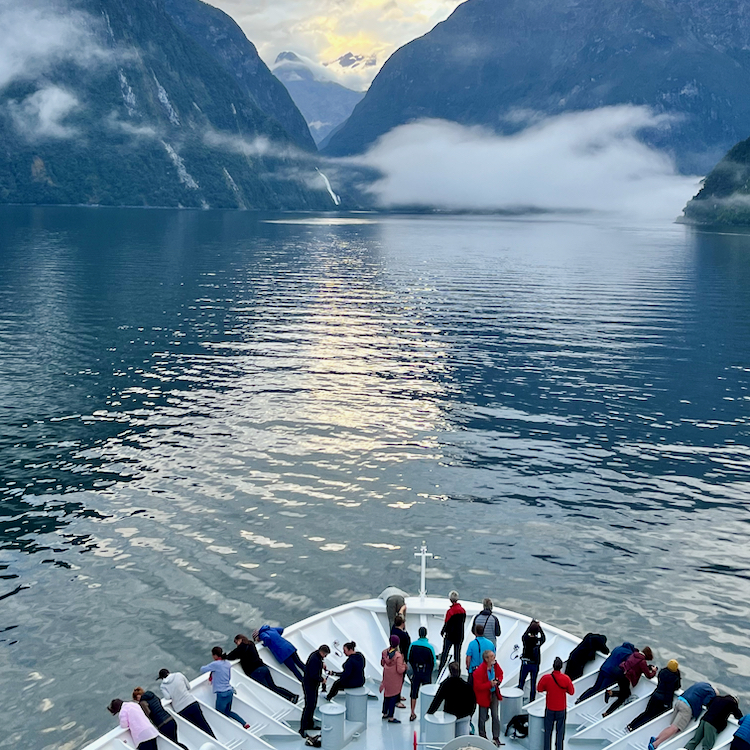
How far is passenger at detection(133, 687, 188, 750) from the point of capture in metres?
21.5

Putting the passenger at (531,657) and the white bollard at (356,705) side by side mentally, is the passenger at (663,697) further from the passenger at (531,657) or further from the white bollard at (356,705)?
the white bollard at (356,705)

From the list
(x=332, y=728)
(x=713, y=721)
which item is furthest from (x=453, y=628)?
(x=713, y=721)

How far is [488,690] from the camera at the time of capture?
22.5m

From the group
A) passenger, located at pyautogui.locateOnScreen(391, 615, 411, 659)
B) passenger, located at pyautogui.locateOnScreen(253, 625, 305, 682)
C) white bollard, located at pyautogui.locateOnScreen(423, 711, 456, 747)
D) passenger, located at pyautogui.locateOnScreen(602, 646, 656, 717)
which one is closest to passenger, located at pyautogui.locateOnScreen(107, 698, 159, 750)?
passenger, located at pyautogui.locateOnScreen(253, 625, 305, 682)

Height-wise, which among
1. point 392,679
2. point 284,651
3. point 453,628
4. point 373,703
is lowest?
point 373,703

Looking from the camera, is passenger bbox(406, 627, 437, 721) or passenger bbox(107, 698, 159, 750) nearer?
passenger bbox(107, 698, 159, 750)

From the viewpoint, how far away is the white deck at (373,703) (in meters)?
22.2

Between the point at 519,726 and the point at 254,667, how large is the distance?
797 cm

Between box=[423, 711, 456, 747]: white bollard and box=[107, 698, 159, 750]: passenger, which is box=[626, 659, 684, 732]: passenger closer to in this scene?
box=[423, 711, 456, 747]: white bollard

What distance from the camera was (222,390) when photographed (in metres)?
61.3

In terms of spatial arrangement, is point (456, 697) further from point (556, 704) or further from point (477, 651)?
point (556, 704)

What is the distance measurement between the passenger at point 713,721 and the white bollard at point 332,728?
9.06 meters

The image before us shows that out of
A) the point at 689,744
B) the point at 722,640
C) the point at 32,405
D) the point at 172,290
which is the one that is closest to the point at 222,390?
the point at 32,405

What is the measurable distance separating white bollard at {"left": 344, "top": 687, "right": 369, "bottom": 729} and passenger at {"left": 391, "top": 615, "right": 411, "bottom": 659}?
226cm
